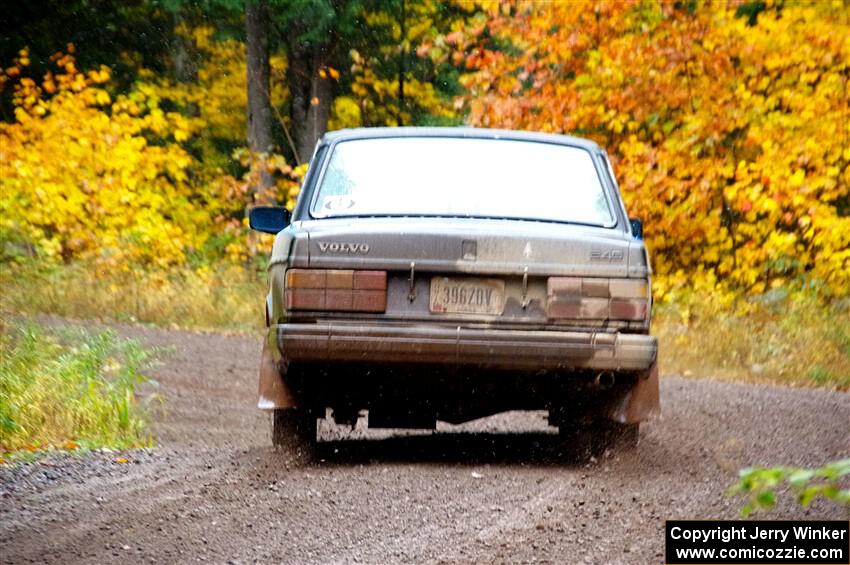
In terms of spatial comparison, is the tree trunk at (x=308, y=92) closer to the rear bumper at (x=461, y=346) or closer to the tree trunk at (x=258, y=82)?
the tree trunk at (x=258, y=82)

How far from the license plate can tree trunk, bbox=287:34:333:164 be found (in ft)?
66.9

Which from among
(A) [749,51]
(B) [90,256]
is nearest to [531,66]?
(A) [749,51]

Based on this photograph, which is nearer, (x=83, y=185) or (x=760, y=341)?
(x=760, y=341)

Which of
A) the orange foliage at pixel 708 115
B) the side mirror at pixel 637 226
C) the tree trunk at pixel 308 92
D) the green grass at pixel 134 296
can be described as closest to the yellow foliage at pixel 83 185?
the green grass at pixel 134 296

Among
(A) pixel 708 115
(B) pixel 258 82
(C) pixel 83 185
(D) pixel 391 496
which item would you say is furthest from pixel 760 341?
(B) pixel 258 82

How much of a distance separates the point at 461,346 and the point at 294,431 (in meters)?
1.29

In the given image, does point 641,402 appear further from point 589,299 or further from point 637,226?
point 637,226

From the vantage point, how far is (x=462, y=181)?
7.11 m

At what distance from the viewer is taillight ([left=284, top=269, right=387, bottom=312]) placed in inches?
251

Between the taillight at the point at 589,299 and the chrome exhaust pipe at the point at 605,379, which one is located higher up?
the taillight at the point at 589,299

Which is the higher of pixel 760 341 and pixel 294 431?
pixel 294 431

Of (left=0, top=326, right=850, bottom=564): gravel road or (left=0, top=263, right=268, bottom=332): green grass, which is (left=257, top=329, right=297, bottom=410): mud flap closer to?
(left=0, top=326, right=850, bottom=564): gravel road

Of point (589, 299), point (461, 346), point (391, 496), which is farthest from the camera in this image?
point (589, 299)

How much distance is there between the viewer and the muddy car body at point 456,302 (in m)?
6.32
